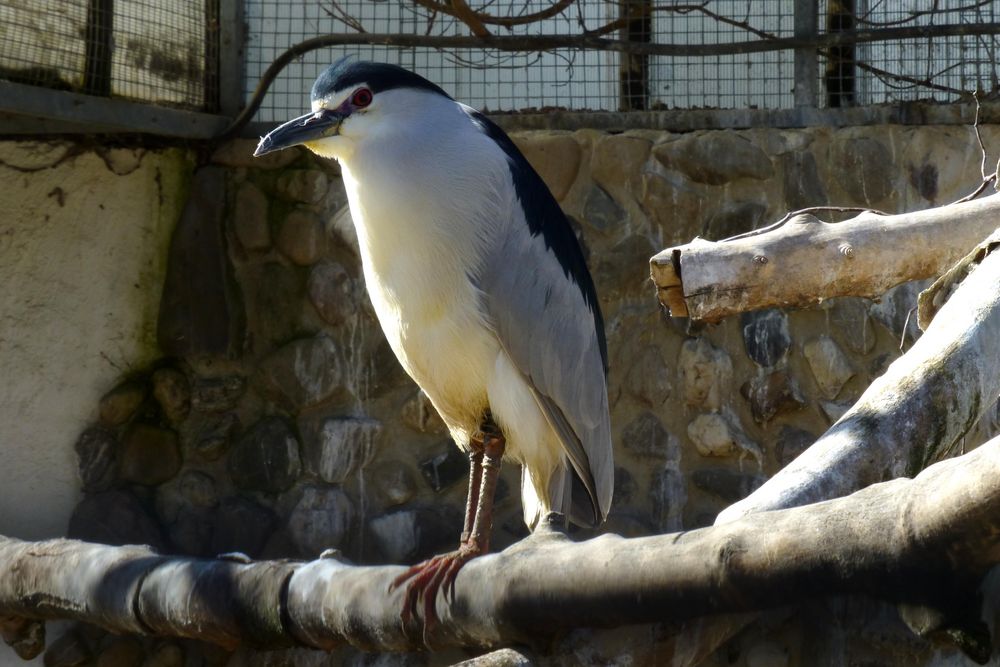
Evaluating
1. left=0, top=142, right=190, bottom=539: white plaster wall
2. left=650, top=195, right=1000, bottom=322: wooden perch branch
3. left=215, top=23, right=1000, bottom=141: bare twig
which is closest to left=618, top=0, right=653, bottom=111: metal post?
left=215, top=23, right=1000, bottom=141: bare twig

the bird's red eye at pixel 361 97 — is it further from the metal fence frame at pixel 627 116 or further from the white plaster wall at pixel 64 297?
the white plaster wall at pixel 64 297

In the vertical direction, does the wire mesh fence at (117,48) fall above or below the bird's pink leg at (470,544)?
above

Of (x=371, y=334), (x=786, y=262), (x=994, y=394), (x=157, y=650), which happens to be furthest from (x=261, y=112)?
(x=994, y=394)

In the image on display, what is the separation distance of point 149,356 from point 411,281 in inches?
81.1

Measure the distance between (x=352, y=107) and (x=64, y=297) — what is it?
2.05m

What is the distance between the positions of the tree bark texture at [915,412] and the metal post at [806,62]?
2.24 metres

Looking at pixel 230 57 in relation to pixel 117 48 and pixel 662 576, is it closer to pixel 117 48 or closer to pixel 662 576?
pixel 117 48

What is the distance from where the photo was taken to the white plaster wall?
167 inches

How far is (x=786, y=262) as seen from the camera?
7.53 ft

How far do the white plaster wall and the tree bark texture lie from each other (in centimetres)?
306

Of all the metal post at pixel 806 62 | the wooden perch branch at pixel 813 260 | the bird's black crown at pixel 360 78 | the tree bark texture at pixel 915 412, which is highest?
the metal post at pixel 806 62

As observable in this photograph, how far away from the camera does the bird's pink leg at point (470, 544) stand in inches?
78.0

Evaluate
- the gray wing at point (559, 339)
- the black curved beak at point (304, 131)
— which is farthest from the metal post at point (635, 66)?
the black curved beak at point (304, 131)

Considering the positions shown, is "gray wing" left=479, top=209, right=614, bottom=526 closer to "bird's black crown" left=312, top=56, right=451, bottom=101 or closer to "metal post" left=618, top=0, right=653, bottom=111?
"bird's black crown" left=312, top=56, right=451, bottom=101
